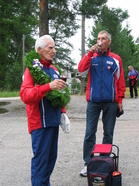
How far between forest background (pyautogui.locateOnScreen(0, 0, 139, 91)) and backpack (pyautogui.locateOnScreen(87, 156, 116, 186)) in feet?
5.06

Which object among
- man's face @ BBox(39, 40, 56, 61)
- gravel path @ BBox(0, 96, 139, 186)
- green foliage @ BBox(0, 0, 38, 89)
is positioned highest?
green foliage @ BBox(0, 0, 38, 89)

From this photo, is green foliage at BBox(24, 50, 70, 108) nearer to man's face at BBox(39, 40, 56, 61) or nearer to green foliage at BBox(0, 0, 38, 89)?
man's face at BBox(39, 40, 56, 61)

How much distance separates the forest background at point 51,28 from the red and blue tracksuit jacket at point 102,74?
1.46 feet

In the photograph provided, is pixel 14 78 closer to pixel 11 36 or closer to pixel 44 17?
pixel 11 36

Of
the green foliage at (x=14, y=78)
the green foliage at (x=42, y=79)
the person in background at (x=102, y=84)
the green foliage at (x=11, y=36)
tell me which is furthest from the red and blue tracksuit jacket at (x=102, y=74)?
the green foliage at (x=11, y=36)

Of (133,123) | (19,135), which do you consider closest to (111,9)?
(133,123)

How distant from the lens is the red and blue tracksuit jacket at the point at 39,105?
112 inches

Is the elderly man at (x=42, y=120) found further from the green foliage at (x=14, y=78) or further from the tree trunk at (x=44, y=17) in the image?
the green foliage at (x=14, y=78)

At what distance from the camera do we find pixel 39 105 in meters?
3.04

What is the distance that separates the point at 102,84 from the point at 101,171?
4.19 feet

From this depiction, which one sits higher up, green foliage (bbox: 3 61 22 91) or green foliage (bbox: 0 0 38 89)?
green foliage (bbox: 0 0 38 89)

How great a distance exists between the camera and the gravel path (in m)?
4.10

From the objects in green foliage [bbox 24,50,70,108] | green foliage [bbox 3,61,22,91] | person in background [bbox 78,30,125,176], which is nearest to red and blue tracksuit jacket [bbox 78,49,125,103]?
person in background [bbox 78,30,125,176]

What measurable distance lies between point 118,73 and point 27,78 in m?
1.61
